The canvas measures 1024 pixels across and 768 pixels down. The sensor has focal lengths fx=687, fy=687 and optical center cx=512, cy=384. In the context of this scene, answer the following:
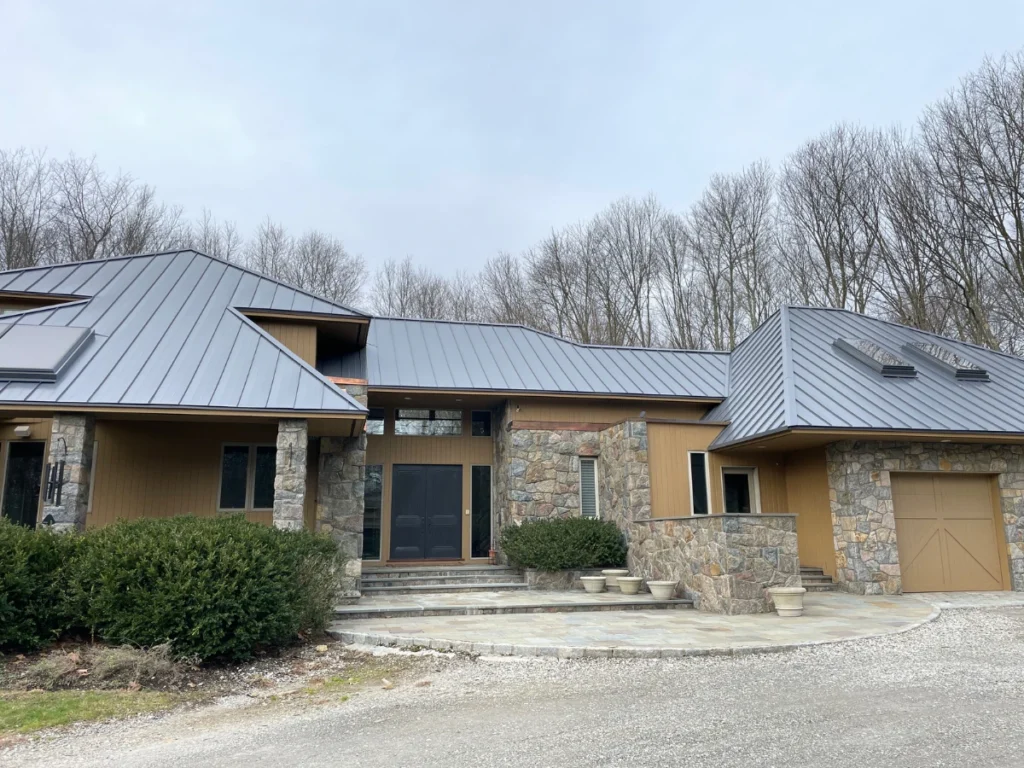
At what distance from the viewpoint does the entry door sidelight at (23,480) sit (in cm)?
1099

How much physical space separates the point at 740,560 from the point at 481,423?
685 cm

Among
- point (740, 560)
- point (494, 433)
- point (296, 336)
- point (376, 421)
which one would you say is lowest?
point (740, 560)

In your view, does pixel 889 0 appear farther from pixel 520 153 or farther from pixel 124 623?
pixel 124 623

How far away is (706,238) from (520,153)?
952 centimetres

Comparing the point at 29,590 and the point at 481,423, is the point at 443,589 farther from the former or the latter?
the point at 29,590

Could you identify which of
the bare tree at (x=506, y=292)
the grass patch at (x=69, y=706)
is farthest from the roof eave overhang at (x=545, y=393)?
the bare tree at (x=506, y=292)

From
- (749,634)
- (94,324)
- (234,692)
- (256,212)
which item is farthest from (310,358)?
(256,212)

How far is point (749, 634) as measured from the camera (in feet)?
26.3

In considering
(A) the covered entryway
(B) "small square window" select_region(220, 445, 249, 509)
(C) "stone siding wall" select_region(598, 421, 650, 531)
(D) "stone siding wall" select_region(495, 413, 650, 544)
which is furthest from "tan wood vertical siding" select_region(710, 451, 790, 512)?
(B) "small square window" select_region(220, 445, 249, 509)

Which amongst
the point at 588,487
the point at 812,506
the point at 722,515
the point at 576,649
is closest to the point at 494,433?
the point at 588,487

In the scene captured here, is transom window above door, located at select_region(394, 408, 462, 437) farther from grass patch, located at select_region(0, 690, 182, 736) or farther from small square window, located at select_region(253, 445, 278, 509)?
grass patch, located at select_region(0, 690, 182, 736)

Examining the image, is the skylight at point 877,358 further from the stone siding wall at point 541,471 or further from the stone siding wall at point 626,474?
the stone siding wall at point 541,471

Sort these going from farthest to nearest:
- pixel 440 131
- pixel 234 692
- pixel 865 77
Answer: pixel 440 131, pixel 865 77, pixel 234 692

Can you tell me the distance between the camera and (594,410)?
1452cm
